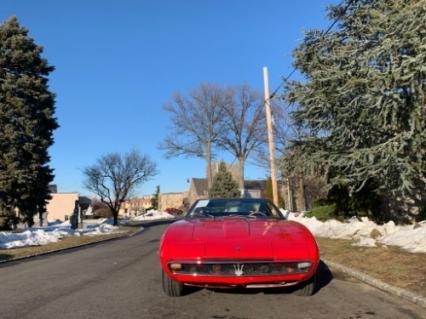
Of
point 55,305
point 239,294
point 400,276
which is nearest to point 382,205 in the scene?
point 400,276

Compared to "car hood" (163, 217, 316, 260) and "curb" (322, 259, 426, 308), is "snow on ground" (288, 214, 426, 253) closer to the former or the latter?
"curb" (322, 259, 426, 308)

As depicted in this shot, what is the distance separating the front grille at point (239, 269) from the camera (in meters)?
5.30

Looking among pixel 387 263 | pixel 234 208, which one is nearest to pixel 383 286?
pixel 387 263

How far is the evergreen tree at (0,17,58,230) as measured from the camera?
31.0 metres

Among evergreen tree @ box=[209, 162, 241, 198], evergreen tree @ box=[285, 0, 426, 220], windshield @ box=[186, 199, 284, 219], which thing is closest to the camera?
windshield @ box=[186, 199, 284, 219]

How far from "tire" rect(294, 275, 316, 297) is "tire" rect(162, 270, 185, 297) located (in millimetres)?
1539

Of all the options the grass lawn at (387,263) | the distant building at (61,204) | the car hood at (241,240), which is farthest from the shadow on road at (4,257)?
the distant building at (61,204)

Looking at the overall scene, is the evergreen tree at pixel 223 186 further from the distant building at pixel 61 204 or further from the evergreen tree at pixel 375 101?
the evergreen tree at pixel 375 101

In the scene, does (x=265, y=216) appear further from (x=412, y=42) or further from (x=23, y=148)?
(x=23, y=148)

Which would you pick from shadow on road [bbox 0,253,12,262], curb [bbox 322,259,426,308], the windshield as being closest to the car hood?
the windshield

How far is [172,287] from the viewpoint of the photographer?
19.6 ft

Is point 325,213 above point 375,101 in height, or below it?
below

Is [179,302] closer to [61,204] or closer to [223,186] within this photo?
[223,186]

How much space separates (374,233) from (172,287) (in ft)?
27.7
